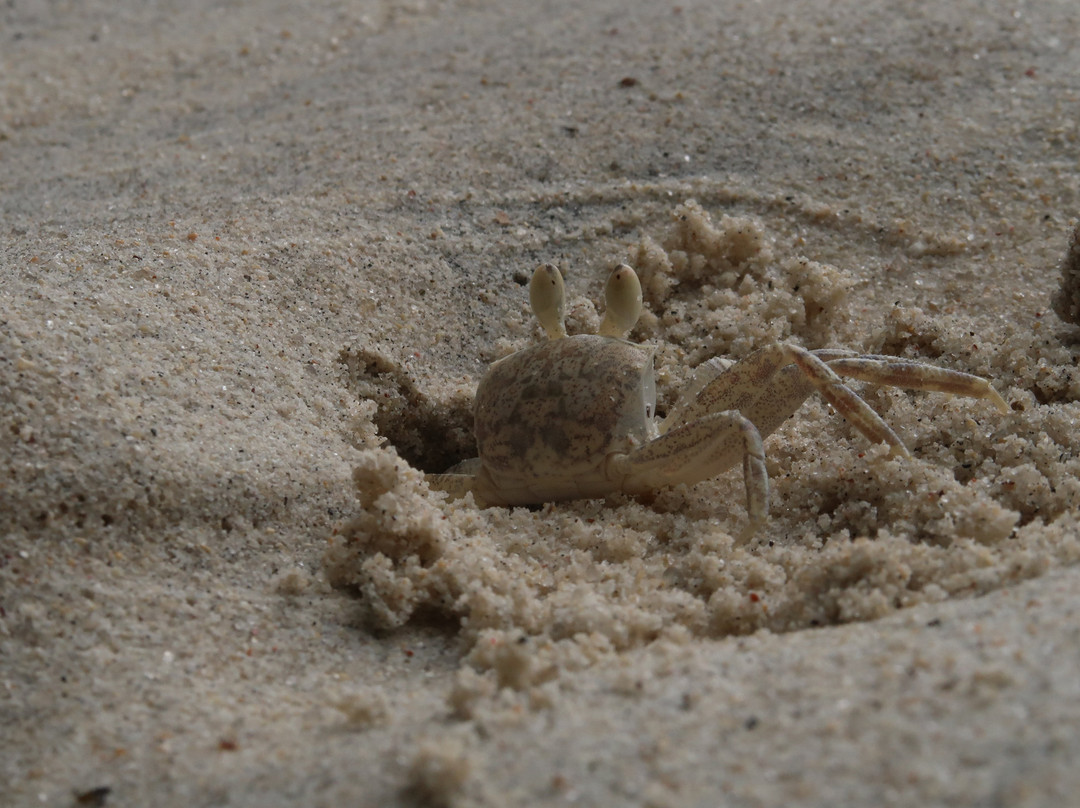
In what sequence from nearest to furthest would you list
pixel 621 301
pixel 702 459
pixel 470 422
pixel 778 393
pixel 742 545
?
1. pixel 742 545
2. pixel 702 459
3. pixel 778 393
4. pixel 621 301
5. pixel 470 422

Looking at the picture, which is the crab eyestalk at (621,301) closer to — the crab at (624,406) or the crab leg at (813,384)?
the crab at (624,406)

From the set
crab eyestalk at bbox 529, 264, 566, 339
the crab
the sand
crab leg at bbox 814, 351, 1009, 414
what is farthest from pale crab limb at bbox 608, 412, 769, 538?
crab eyestalk at bbox 529, 264, 566, 339

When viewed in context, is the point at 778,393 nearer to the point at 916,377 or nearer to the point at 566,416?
the point at 916,377

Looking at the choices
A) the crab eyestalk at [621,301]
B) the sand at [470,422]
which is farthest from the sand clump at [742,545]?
the crab eyestalk at [621,301]

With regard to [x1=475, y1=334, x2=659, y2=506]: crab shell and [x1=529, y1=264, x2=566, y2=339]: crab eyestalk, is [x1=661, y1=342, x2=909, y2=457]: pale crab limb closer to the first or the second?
[x1=475, y1=334, x2=659, y2=506]: crab shell

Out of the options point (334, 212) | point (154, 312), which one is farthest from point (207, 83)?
point (154, 312)

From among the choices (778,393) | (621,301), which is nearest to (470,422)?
(621,301)
